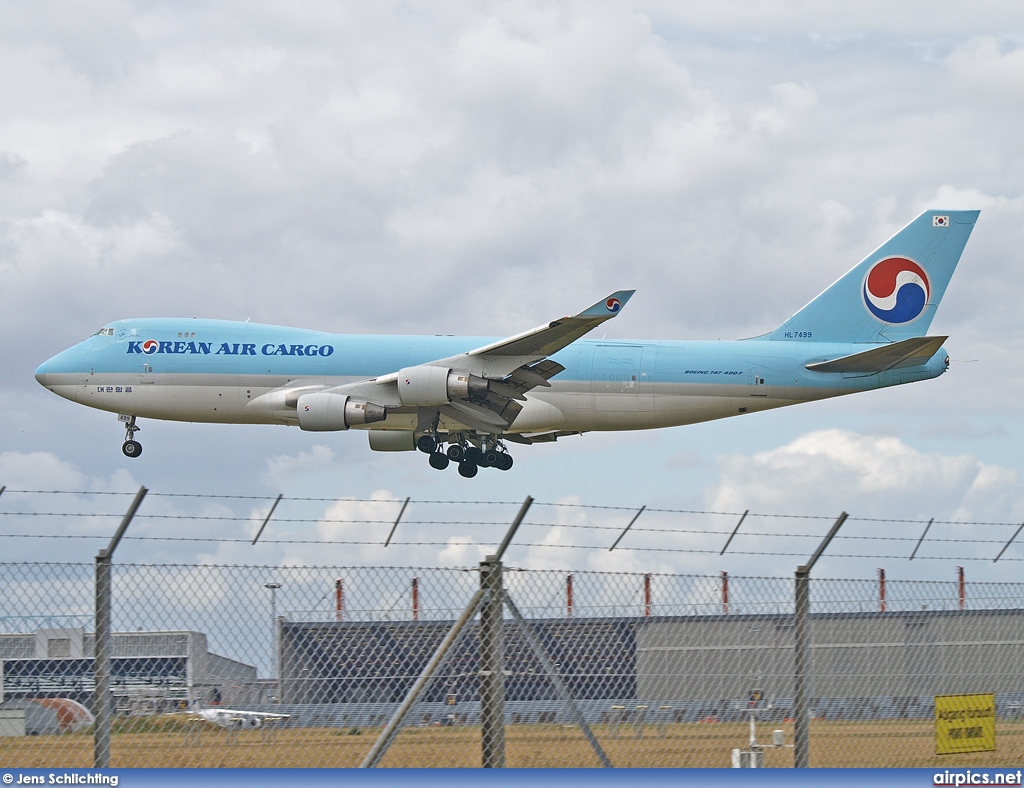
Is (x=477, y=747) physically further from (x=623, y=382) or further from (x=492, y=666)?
(x=623, y=382)

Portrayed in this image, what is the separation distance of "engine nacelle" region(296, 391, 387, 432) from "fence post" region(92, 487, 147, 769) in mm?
30115

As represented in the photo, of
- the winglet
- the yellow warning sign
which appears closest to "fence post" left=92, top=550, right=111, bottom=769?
the yellow warning sign

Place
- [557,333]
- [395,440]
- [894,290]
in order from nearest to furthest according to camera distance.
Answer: [557,333] → [395,440] → [894,290]

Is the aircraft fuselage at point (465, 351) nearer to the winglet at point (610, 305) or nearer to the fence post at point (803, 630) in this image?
the winglet at point (610, 305)

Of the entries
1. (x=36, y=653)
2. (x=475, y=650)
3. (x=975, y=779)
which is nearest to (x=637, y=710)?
(x=475, y=650)

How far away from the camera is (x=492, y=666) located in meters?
9.61

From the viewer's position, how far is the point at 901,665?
12.1 m

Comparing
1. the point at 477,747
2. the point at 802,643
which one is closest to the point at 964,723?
the point at 802,643

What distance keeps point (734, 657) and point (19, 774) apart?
5.79m


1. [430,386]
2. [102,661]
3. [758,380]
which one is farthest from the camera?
[758,380]

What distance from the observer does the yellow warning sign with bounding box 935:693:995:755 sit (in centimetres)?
1105

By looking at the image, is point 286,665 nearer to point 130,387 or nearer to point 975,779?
point 975,779

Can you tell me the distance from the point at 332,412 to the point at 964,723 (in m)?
28.9

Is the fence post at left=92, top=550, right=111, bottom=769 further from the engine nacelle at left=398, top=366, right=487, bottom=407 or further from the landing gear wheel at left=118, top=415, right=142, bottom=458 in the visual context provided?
the landing gear wheel at left=118, top=415, right=142, bottom=458
